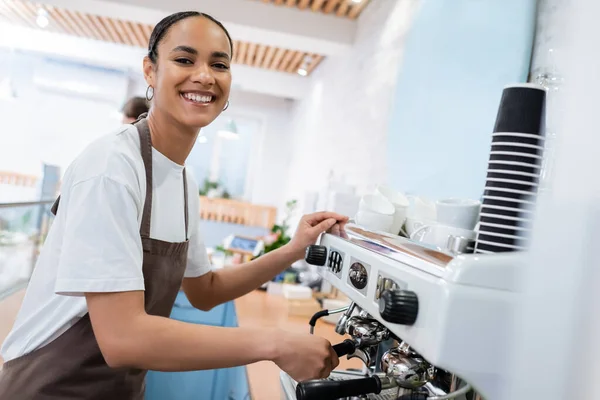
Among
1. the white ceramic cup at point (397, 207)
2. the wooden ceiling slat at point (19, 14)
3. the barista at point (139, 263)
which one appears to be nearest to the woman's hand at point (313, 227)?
the barista at point (139, 263)

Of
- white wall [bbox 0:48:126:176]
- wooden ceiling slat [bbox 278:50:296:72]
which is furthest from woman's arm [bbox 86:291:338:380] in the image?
white wall [bbox 0:48:126:176]

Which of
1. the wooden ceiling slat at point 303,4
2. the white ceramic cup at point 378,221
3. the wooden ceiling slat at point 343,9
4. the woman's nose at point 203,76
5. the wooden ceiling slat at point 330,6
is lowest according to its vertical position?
the white ceramic cup at point 378,221

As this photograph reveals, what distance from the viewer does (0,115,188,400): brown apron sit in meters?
0.96

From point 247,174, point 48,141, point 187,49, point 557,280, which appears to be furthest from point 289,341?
point 48,141

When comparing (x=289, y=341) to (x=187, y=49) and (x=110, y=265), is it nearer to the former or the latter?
(x=110, y=265)

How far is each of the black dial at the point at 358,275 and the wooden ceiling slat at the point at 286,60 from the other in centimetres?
513

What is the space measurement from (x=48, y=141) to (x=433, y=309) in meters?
9.36

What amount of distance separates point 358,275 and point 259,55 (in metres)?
5.56

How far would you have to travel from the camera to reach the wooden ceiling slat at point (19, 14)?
477 centimetres

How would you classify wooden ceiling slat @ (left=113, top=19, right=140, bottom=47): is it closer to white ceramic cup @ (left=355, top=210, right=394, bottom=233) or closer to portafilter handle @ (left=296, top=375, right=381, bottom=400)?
white ceramic cup @ (left=355, top=210, right=394, bottom=233)

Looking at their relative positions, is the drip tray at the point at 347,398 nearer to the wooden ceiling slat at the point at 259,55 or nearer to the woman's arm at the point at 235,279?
the woman's arm at the point at 235,279

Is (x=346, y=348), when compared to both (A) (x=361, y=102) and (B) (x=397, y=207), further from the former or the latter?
(A) (x=361, y=102)

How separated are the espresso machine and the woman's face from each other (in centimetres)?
52

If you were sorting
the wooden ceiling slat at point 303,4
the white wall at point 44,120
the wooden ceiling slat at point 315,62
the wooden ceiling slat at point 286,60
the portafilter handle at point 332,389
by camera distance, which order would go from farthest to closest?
the white wall at point 44,120 → the wooden ceiling slat at point 286,60 → the wooden ceiling slat at point 315,62 → the wooden ceiling slat at point 303,4 → the portafilter handle at point 332,389
